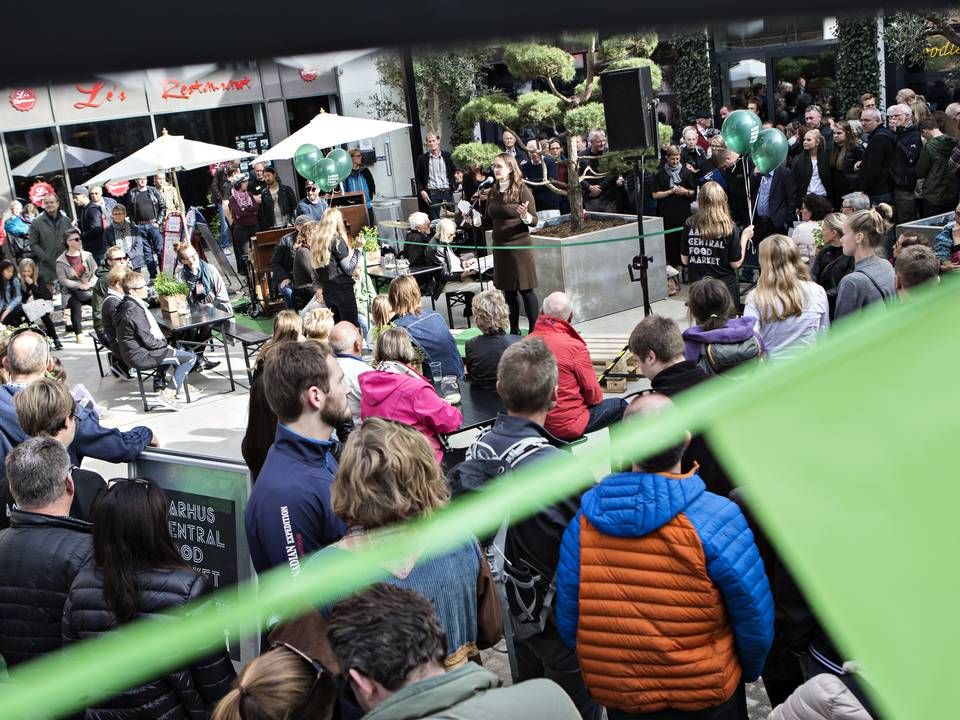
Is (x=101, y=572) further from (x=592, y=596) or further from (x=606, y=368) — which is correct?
(x=606, y=368)

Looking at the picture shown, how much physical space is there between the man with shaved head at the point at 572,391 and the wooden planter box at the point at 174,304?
4929mm

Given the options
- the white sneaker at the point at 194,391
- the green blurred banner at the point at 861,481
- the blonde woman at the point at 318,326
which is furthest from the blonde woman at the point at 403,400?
the white sneaker at the point at 194,391

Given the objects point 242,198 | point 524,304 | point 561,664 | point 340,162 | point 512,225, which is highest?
point 340,162

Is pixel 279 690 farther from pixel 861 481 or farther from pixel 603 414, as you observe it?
pixel 603 414

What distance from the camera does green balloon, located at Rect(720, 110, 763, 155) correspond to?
8477mm

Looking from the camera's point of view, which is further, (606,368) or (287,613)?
(606,368)

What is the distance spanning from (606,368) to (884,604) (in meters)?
6.79

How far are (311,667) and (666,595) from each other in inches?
33.4

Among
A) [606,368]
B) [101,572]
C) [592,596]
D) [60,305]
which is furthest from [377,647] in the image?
[60,305]

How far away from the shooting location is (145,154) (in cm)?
1190

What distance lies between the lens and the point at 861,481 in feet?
1.65

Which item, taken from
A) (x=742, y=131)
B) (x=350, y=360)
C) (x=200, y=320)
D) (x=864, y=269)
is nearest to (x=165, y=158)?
(x=200, y=320)

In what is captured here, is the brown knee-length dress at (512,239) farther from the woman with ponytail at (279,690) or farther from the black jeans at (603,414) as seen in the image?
the woman with ponytail at (279,690)

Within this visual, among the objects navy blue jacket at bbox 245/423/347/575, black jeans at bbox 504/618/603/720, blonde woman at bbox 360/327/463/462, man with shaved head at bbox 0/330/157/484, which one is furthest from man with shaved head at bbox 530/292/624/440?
navy blue jacket at bbox 245/423/347/575
